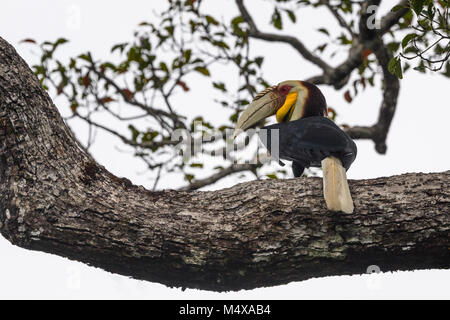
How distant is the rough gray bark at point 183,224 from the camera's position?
270cm

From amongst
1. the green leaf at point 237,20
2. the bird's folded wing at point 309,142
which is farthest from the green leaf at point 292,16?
the bird's folded wing at point 309,142

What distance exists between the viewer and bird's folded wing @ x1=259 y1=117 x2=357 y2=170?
3.30 metres

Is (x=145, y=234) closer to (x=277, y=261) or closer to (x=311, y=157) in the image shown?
(x=277, y=261)

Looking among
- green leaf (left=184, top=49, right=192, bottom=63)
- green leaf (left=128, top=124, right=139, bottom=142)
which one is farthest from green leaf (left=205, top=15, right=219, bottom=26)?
green leaf (left=128, top=124, right=139, bottom=142)

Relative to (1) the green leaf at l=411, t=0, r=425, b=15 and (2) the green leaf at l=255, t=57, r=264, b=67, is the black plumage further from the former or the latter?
(2) the green leaf at l=255, t=57, r=264, b=67

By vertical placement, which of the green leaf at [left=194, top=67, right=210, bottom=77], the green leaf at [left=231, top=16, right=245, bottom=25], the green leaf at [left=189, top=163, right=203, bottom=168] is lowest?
the green leaf at [left=189, top=163, right=203, bottom=168]

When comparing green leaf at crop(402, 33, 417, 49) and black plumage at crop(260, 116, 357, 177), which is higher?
green leaf at crop(402, 33, 417, 49)

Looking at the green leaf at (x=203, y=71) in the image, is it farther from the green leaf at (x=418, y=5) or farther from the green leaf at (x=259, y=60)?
the green leaf at (x=418, y=5)

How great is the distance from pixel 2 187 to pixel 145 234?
0.68 metres

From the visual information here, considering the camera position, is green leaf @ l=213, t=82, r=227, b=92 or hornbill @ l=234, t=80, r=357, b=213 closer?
hornbill @ l=234, t=80, r=357, b=213

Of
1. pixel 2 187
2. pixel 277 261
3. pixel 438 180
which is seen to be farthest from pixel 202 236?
pixel 438 180

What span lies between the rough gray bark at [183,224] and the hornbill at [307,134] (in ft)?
0.37

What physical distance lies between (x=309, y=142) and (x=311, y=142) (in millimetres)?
15

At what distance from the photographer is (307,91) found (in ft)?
12.9
